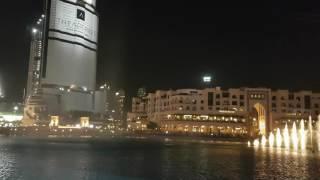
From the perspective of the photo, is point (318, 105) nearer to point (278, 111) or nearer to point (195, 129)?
point (278, 111)

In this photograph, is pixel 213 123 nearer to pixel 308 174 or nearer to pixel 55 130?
pixel 55 130

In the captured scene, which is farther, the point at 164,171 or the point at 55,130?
the point at 55,130

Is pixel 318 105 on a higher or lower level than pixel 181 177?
higher

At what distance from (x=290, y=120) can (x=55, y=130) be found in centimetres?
11106

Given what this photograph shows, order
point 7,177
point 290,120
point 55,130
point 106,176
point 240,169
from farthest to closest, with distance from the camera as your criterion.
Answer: point 290,120
point 55,130
point 240,169
point 106,176
point 7,177

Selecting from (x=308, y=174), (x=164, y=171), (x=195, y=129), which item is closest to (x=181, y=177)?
(x=164, y=171)

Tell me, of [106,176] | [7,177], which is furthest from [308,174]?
[7,177]

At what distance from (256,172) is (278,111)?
164 metres

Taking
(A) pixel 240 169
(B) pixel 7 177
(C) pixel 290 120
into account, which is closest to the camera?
(B) pixel 7 177

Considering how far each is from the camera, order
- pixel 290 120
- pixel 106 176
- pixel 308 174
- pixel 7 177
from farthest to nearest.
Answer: pixel 290 120 → pixel 308 174 → pixel 106 176 → pixel 7 177

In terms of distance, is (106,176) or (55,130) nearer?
(106,176)

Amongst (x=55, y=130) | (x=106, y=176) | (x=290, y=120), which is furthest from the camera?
(x=290, y=120)

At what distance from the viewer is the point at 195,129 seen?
198125 mm

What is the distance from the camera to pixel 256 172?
136 ft
